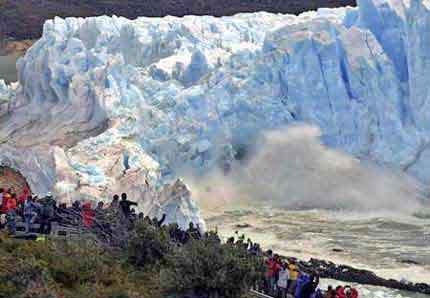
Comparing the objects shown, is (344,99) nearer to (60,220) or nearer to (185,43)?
(185,43)

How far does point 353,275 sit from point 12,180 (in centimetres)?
661

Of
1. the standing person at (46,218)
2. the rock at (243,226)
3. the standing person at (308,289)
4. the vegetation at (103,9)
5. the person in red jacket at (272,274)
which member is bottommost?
the standing person at (308,289)

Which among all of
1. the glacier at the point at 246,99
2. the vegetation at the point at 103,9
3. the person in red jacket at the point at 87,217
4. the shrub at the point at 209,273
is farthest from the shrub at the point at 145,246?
the vegetation at the point at 103,9

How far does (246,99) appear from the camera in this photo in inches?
749

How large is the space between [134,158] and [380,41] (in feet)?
22.8

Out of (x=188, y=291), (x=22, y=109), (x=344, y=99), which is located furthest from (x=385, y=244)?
(x=22, y=109)

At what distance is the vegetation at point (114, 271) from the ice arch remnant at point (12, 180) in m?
7.41

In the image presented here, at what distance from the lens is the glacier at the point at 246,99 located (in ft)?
59.2

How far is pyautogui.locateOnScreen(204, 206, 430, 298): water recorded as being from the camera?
14.3 meters

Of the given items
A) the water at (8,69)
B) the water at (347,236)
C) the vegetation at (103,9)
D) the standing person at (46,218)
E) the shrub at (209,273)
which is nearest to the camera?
the shrub at (209,273)

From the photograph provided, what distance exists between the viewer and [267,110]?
62.6 ft

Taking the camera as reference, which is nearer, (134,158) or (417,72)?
(134,158)

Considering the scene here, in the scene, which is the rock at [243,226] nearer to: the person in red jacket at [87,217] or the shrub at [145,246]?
the person in red jacket at [87,217]

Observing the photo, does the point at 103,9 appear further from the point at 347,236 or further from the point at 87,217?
the point at 87,217
